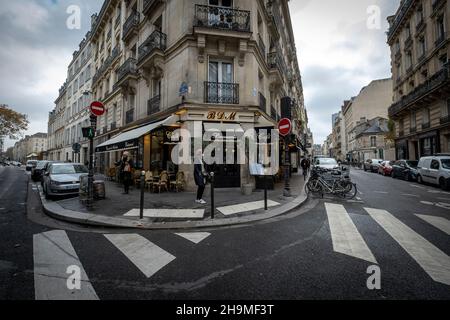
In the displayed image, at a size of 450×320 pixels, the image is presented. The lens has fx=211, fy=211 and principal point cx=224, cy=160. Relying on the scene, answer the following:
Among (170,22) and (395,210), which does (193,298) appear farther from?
(170,22)

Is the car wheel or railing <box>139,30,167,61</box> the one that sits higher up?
railing <box>139,30,167,61</box>

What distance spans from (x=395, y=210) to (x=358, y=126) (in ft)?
182

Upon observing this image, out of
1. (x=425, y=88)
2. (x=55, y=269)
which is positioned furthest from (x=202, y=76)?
(x=425, y=88)

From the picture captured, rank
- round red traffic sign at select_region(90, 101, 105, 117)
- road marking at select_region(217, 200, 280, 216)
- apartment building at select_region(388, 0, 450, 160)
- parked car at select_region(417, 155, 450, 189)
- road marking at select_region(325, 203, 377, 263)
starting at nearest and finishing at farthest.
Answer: road marking at select_region(325, 203, 377, 263) → road marking at select_region(217, 200, 280, 216) → round red traffic sign at select_region(90, 101, 105, 117) → parked car at select_region(417, 155, 450, 189) → apartment building at select_region(388, 0, 450, 160)

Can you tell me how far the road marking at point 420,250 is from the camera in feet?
8.87

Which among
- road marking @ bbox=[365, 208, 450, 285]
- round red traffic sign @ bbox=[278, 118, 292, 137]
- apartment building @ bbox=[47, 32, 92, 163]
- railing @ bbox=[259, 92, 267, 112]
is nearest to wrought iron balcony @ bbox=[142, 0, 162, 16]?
railing @ bbox=[259, 92, 267, 112]

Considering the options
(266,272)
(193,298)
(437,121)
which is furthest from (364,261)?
(437,121)

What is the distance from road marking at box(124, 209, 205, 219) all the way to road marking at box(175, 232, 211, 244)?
1.07 meters

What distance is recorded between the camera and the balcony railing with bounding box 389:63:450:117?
1653cm

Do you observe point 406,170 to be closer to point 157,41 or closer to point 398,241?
point 398,241

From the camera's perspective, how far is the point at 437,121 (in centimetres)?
1867

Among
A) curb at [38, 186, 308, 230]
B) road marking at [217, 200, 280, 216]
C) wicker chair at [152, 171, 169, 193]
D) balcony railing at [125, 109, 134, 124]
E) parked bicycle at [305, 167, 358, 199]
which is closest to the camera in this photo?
curb at [38, 186, 308, 230]

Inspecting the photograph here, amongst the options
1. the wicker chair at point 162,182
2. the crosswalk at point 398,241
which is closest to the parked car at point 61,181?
the wicker chair at point 162,182

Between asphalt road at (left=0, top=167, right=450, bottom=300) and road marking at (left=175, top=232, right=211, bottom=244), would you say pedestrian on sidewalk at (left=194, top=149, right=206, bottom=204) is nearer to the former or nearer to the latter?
asphalt road at (left=0, top=167, right=450, bottom=300)
